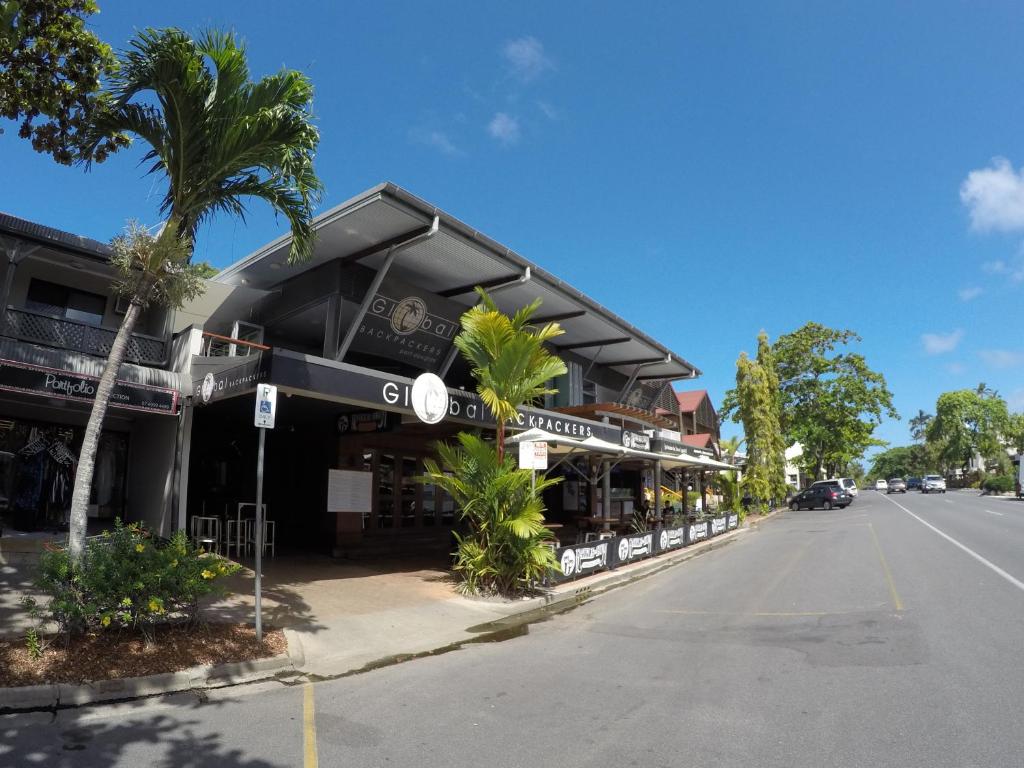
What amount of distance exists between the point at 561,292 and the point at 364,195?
21.0ft

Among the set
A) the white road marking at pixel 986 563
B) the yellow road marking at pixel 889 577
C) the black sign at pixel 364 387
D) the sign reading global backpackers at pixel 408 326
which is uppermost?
the sign reading global backpackers at pixel 408 326

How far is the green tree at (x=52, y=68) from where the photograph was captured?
291 inches

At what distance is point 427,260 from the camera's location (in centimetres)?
1369

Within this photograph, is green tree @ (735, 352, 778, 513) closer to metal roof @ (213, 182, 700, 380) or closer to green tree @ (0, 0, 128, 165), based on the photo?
metal roof @ (213, 182, 700, 380)

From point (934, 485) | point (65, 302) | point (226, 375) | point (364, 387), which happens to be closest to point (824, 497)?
point (934, 485)

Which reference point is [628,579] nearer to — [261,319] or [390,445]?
[390,445]

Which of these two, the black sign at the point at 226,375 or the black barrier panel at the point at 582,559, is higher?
the black sign at the point at 226,375

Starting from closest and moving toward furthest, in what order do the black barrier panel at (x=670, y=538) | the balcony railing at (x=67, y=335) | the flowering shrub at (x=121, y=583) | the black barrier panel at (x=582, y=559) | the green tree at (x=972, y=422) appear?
the flowering shrub at (x=121, y=583)
the balcony railing at (x=67, y=335)
the black barrier panel at (x=582, y=559)
the black barrier panel at (x=670, y=538)
the green tree at (x=972, y=422)

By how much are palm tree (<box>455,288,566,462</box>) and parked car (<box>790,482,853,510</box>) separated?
33.8m

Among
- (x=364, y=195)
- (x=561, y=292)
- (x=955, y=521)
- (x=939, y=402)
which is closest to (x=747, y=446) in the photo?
(x=955, y=521)

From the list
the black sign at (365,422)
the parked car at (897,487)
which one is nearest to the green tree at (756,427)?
the black sign at (365,422)

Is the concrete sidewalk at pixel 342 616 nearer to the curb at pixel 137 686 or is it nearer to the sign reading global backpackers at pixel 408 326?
the curb at pixel 137 686

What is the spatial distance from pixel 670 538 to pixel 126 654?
14.9 meters

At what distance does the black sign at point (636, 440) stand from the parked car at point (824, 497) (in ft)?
85.9
